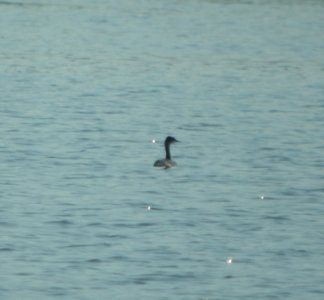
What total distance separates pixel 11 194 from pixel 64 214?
2.46 meters

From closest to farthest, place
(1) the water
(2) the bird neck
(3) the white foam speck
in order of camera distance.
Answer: (1) the water, (3) the white foam speck, (2) the bird neck

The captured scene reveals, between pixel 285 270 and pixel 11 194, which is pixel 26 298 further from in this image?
pixel 11 194

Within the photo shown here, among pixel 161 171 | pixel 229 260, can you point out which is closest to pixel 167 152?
pixel 161 171

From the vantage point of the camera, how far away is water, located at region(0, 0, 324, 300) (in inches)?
794

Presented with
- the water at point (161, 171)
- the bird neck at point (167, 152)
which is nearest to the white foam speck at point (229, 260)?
the water at point (161, 171)

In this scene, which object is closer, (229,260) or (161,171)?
(229,260)

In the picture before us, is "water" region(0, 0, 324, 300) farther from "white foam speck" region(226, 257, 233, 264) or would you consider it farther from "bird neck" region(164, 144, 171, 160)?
"bird neck" region(164, 144, 171, 160)

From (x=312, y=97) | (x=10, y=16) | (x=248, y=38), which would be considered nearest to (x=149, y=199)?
(x=312, y=97)

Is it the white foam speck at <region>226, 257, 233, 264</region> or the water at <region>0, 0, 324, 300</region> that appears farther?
the white foam speck at <region>226, 257, 233, 264</region>

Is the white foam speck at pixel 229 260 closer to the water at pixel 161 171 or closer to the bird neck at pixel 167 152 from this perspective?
the water at pixel 161 171

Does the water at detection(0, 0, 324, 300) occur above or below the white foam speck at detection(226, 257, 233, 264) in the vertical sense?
above

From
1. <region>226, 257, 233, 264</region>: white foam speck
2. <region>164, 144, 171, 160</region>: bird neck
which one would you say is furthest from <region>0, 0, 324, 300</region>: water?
<region>164, 144, 171, 160</region>: bird neck

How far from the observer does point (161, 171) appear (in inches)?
1185

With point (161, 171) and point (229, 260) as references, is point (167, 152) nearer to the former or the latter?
point (161, 171)
